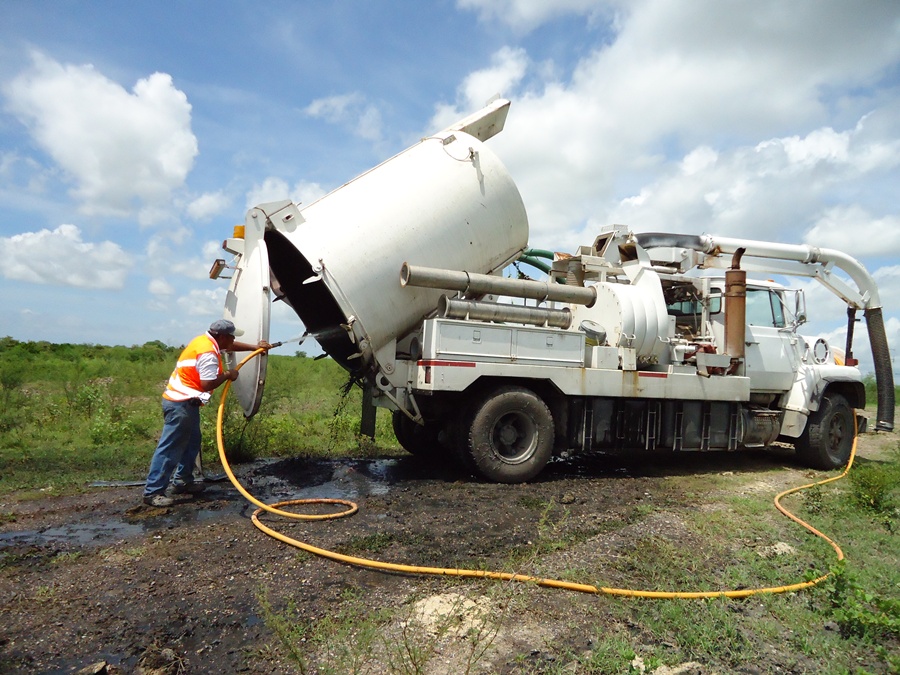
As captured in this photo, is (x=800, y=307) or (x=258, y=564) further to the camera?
(x=800, y=307)

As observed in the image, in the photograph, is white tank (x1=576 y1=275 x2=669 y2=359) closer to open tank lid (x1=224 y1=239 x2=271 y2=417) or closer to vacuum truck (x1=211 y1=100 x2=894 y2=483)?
vacuum truck (x1=211 y1=100 x2=894 y2=483)

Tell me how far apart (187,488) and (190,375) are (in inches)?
45.2

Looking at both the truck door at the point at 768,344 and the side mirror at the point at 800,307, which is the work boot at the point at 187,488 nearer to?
the truck door at the point at 768,344

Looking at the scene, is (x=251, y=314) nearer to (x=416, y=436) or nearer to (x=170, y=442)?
(x=170, y=442)

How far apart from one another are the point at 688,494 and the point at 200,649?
530 centimetres

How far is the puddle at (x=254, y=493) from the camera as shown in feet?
15.6

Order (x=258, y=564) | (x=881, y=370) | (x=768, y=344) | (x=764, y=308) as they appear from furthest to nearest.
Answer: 1. (x=881, y=370)
2. (x=764, y=308)
3. (x=768, y=344)
4. (x=258, y=564)

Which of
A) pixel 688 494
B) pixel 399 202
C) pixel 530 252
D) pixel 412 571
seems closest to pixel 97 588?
pixel 412 571

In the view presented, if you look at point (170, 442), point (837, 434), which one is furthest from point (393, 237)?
point (837, 434)

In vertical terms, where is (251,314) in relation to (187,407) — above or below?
above

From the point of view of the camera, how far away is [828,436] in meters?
8.65

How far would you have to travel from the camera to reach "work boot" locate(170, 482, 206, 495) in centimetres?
591

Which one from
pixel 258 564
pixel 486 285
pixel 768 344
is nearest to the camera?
pixel 258 564

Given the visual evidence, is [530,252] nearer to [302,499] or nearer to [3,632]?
[302,499]
